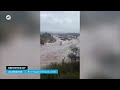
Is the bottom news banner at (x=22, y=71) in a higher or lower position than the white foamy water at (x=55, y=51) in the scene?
lower

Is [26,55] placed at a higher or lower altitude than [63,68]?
higher

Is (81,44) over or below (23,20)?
below

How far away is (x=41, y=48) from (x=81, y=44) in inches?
21.0

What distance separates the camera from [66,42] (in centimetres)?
182

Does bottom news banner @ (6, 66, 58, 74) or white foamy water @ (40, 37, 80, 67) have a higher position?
white foamy water @ (40, 37, 80, 67)

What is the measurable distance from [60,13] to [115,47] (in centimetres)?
86

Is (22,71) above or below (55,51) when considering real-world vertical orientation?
below
